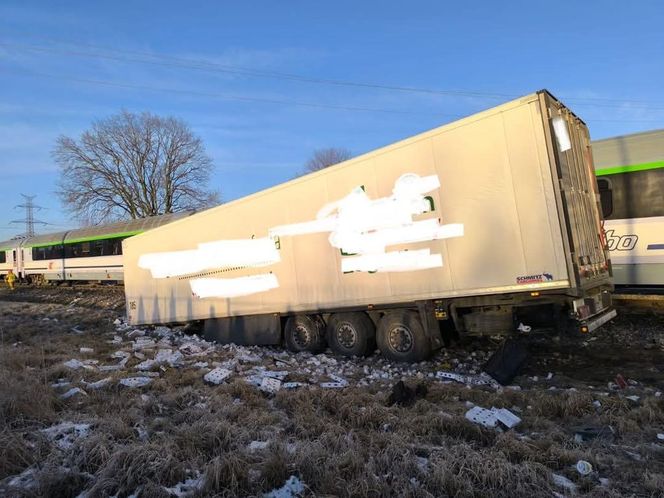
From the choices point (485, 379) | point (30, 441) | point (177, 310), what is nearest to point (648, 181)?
point (485, 379)

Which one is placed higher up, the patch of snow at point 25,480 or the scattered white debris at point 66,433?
the scattered white debris at point 66,433

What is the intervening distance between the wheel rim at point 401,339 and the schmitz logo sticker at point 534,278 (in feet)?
7.26

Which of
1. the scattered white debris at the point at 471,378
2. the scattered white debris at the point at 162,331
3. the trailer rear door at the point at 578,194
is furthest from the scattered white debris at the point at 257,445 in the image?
the scattered white debris at the point at 162,331

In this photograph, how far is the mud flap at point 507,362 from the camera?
6621 mm

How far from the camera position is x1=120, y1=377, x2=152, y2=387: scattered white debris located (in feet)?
19.8

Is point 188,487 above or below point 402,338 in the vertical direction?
below

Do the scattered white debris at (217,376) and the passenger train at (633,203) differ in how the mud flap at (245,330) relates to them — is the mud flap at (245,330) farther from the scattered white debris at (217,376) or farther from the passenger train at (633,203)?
the passenger train at (633,203)

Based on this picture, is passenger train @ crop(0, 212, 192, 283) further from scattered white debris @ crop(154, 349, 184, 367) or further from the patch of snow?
the patch of snow

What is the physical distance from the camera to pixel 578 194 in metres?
6.95

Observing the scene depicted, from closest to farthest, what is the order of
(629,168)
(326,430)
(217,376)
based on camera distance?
(326,430) → (217,376) → (629,168)

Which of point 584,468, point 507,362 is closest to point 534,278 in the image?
point 507,362

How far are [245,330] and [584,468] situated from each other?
8377 millimetres

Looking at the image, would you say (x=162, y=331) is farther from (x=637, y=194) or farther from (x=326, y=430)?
(x=637, y=194)

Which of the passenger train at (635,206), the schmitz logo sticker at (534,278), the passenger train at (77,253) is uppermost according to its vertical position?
the passenger train at (77,253)
